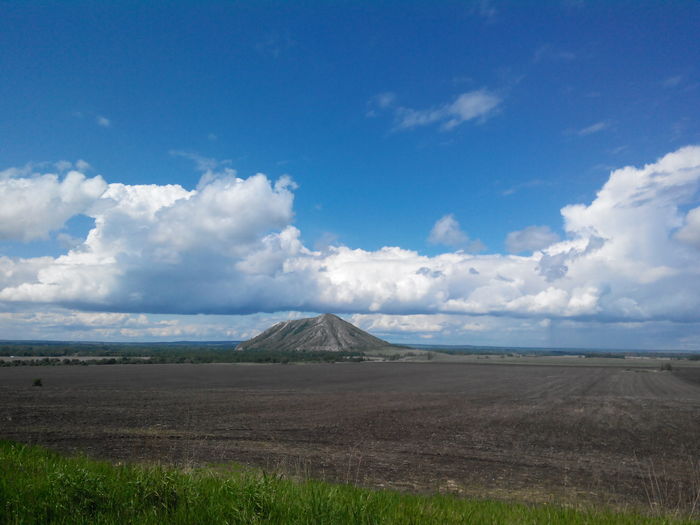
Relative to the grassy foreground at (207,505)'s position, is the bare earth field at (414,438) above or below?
below

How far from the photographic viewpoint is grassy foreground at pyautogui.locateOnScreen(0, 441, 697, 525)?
6.43 m

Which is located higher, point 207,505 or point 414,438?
point 207,505

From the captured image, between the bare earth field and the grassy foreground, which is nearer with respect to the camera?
the grassy foreground

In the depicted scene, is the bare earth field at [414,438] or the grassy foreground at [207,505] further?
the bare earth field at [414,438]

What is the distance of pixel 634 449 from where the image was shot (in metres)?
24.0

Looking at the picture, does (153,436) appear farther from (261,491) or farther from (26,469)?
(261,491)

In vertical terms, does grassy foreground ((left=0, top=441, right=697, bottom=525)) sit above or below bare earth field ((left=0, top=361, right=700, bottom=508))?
above

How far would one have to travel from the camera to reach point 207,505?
7.00m

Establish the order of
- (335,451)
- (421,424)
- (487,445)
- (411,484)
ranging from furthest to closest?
(421,424) → (487,445) → (335,451) → (411,484)

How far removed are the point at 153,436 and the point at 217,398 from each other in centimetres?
2375

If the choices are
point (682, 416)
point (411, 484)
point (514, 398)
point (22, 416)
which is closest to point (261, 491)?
point (411, 484)

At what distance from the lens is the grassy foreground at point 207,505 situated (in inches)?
253

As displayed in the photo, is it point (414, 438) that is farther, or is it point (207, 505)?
point (414, 438)

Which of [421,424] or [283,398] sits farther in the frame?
[283,398]
